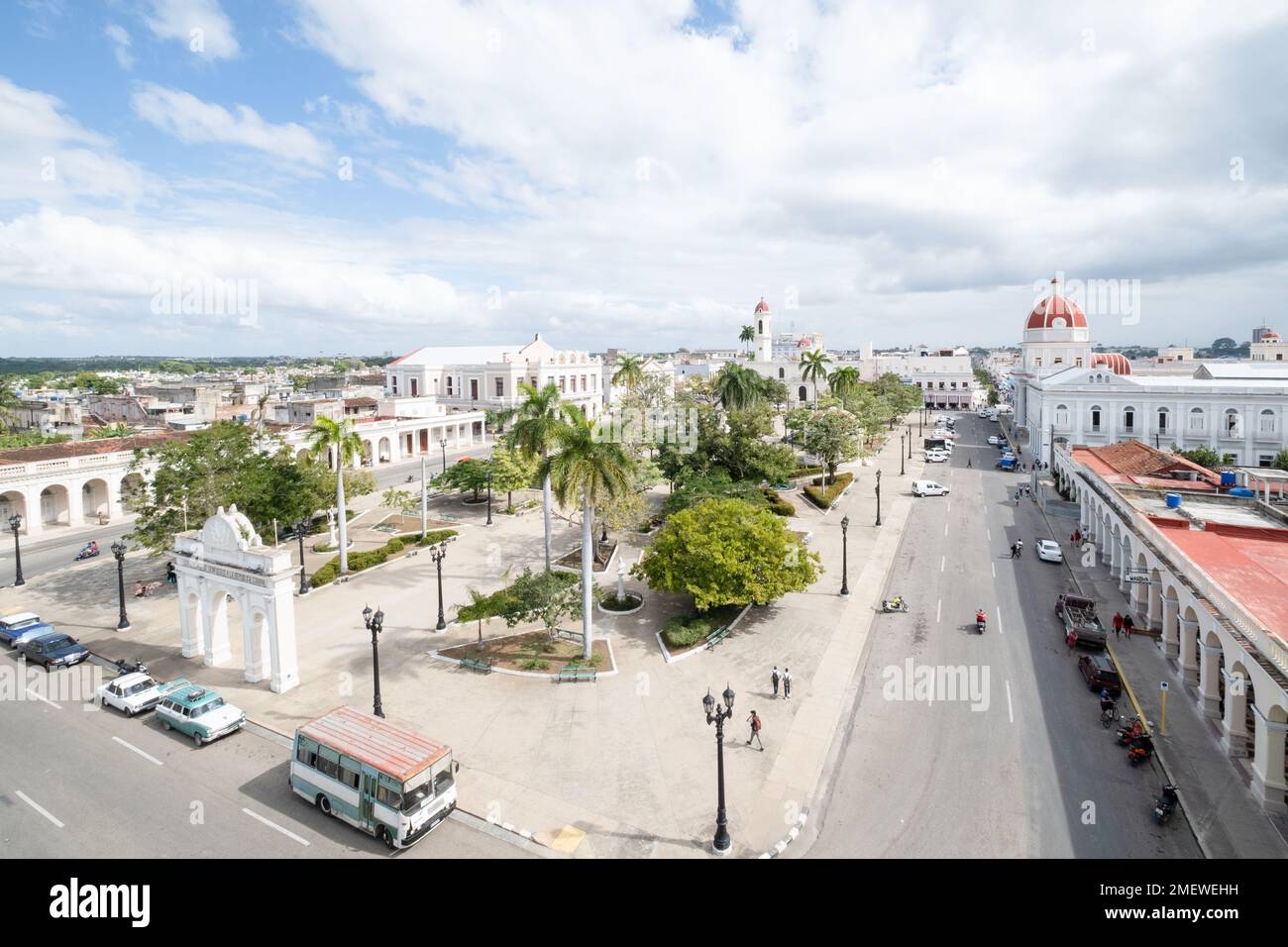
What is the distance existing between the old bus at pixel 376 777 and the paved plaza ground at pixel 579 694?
1532mm

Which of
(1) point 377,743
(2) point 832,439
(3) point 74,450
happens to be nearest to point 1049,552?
(2) point 832,439

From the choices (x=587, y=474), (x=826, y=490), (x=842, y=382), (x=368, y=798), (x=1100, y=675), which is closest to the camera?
(x=368, y=798)

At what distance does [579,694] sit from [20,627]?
74.7 feet

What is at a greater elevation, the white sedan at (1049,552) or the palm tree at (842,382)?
the palm tree at (842,382)

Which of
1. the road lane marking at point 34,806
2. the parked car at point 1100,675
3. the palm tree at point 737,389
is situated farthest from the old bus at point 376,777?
the palm tree at point 737,389

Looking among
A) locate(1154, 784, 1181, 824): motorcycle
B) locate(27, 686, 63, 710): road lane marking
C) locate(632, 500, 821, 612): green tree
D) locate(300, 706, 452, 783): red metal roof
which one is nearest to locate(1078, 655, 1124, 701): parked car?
locate(1154, 784, 1181, 824): motorcycle

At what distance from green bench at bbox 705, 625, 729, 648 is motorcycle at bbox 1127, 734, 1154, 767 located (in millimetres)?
12973

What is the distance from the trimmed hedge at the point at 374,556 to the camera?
33.5m

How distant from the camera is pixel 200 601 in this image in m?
24.7

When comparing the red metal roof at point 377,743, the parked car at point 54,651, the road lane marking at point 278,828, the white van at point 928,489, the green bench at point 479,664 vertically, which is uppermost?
the white van at point 928,489

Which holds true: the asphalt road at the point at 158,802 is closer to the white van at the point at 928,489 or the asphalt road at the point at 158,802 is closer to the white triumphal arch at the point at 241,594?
the white triumphal arch at the point at 241,594

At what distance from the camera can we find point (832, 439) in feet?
177

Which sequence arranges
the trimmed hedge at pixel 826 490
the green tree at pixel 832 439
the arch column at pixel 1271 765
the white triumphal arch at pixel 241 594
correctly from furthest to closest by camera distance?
1. the green tree at pixel 832 439
2. the trimmed hedge at pixel 826 490
3. the white triumphal arch at pixel 241 594
4. the arch column at pixel 1271 765

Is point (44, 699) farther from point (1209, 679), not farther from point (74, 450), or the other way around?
point (1209, 679)
